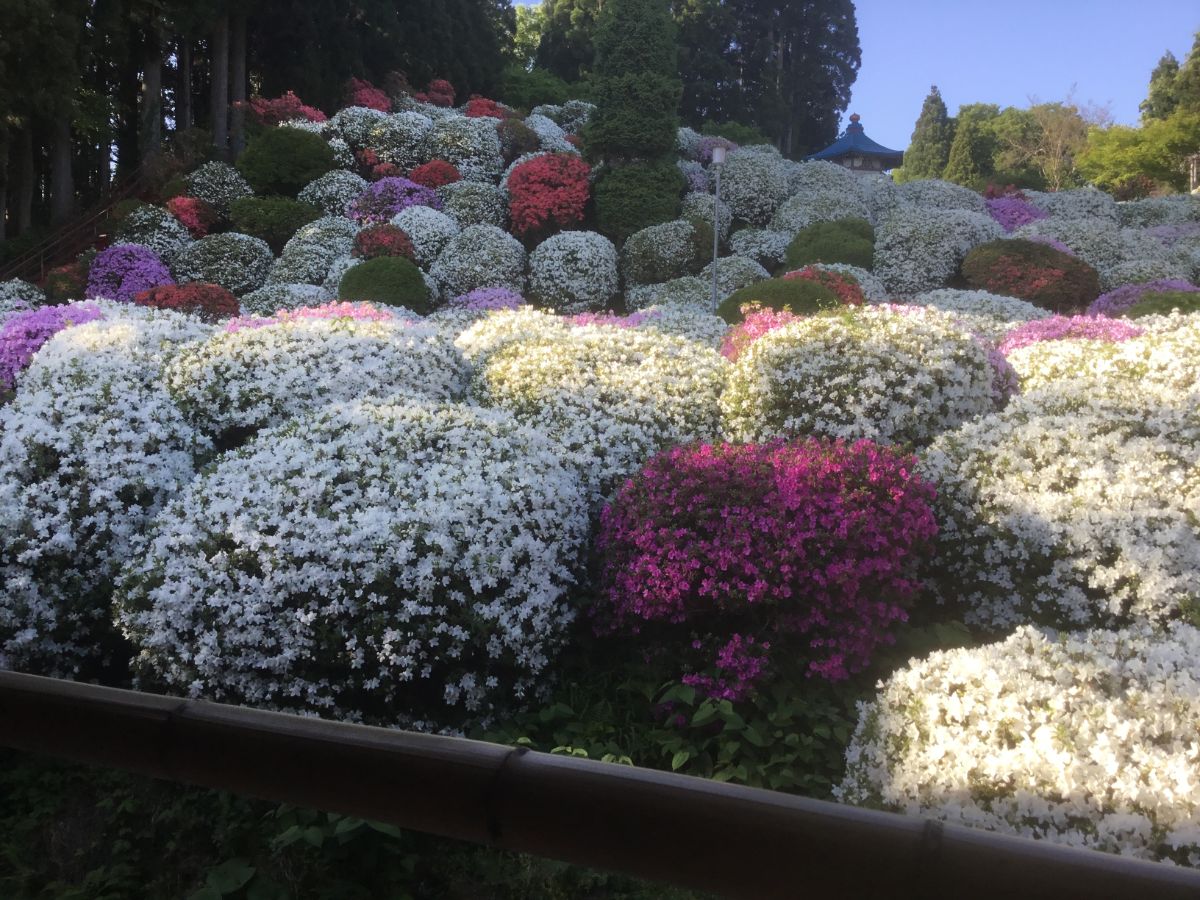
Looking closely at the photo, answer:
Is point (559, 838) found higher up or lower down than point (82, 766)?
higher up

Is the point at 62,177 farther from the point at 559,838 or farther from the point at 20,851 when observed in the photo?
the point at 559,838

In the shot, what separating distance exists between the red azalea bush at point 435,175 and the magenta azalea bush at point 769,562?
17.2 meters

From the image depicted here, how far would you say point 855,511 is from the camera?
13.2ft

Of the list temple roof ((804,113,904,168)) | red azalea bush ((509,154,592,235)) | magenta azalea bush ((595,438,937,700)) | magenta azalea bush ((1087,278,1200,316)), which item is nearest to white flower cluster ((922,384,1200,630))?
magenta azalea bush ((595,438,937,700))

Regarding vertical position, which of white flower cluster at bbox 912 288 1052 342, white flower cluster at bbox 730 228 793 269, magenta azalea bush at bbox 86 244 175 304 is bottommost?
magenta azalea bush at bbox 86 244 175 304

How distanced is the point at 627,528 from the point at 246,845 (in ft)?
6.71

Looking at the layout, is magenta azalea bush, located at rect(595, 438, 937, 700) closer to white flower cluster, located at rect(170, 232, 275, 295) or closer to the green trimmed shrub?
white flower cluster, located at rect(170, 232, 275, 295)

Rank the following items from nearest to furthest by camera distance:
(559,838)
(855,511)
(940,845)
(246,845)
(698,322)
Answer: (940,845)
(559,838)
(246,845)
(855,511)
(698,322)

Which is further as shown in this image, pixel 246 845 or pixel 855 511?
pixel 855 511

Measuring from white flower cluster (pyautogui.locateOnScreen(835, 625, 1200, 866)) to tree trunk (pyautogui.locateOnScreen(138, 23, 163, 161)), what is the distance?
71.6 feet

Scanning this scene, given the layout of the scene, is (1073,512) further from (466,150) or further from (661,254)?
(466,150)

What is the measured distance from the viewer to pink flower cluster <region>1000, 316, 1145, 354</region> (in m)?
8.18

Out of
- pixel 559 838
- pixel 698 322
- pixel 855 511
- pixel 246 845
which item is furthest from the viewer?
pixel 698 322

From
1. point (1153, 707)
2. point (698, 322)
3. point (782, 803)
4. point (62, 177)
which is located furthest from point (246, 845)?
point (62, 177)
